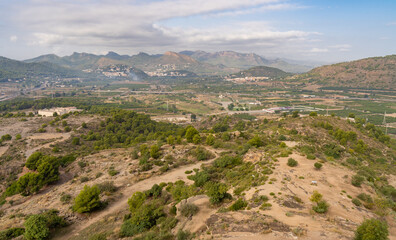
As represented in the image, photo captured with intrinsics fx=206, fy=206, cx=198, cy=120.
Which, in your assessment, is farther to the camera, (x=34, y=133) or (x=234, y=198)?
(x=34, y=133)

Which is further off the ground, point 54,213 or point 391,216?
point 391,216

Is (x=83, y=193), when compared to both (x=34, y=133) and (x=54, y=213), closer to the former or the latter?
(x=54, y=213)

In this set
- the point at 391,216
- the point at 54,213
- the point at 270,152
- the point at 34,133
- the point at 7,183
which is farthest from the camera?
the point at 34,133

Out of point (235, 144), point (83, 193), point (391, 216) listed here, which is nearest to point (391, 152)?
point (235, 144)

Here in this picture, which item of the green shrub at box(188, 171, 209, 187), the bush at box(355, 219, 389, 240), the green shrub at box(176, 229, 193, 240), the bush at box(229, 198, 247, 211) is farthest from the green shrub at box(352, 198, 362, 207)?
the green shrub at box(176, 229, 193, 240)

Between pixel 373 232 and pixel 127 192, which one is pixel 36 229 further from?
pixel 373 232

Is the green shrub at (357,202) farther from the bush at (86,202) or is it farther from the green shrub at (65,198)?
the green shrub at (65,198)


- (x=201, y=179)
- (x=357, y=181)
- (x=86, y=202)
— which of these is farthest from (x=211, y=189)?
(x=357, y=181)
